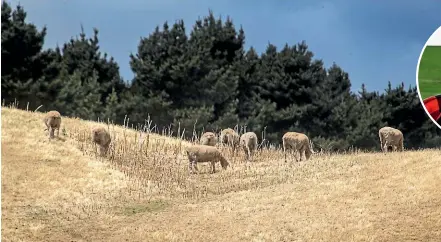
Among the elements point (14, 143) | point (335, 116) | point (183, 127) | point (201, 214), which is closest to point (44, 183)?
point (14, 143)

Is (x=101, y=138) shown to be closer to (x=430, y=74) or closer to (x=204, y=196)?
(x=204, y=196)

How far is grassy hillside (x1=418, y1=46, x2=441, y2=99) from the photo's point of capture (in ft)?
54.2

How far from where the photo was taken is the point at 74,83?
34.2 meters

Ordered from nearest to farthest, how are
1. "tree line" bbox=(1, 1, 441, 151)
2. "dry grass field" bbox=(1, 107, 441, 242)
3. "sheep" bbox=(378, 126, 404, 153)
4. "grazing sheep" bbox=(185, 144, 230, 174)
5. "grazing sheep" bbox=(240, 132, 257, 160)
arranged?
"dry grass field" bbox=(1, 107, 441, 242) → "grazing sheep" bbox=(185, 144, 230, 174) → "sheep" bbox=(378, 126, 404, 153) → "grazing sheep" bbox=(240, 132, 257, 160) → "tree line" bbox=(1, 1, 441, 151)

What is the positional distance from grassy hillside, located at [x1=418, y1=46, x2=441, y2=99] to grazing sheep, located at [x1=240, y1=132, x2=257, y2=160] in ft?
22.0

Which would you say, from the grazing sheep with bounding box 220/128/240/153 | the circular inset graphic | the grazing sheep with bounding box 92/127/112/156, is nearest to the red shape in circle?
the circular inset graphic

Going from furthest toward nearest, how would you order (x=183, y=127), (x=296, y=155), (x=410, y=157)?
(x=183, y=127)
(x=296, y=155)
(x=410, y=157)

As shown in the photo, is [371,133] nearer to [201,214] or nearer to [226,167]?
[226,167]

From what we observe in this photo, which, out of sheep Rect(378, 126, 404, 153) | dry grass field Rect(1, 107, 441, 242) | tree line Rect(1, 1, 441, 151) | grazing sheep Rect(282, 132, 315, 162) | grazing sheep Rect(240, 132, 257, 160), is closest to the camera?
dry grass field Rect(1, 107, 441, 242)

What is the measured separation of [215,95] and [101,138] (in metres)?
13.8

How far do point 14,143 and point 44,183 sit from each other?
3.49 metres

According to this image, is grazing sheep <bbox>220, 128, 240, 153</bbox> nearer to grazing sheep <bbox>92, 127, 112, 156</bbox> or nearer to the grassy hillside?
grazing sheep <bbox>92, 127, 112, 156</bbox>

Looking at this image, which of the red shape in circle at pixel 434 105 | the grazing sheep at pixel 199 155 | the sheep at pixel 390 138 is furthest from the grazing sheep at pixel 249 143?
the red shape in circle at pixel 434 105

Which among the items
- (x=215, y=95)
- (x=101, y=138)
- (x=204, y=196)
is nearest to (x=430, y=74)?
(x=204, y=196)
